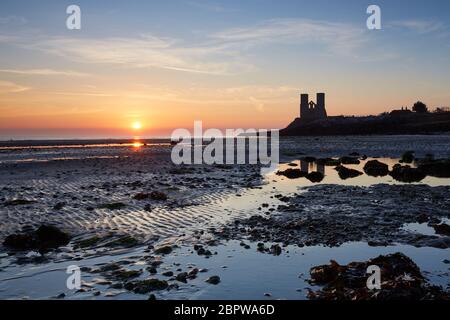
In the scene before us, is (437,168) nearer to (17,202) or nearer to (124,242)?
(124,242)

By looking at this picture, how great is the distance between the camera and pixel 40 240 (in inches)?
454

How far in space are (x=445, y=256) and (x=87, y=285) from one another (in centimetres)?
803

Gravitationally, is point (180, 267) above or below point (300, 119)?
below

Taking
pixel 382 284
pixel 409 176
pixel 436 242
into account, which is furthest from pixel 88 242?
pixel 409 176

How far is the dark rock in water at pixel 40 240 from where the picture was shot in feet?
36.6

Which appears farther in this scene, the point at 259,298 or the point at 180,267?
the point at 180,267

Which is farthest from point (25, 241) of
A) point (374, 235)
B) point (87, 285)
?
point (374, 235)

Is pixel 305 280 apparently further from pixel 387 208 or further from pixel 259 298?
pixel 387 208

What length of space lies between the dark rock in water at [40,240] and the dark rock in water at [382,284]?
23.4 feet

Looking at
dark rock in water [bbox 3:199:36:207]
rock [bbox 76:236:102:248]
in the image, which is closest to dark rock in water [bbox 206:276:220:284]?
rock [bbox 76:236:102:248]

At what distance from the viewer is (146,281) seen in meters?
8.28

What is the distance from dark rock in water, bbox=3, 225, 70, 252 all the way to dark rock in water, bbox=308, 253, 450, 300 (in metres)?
7.14

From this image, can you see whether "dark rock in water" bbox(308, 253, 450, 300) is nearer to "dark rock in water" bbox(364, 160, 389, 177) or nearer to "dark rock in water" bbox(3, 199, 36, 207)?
"dark rock in water" bbox(3, 199, 36, 207)
